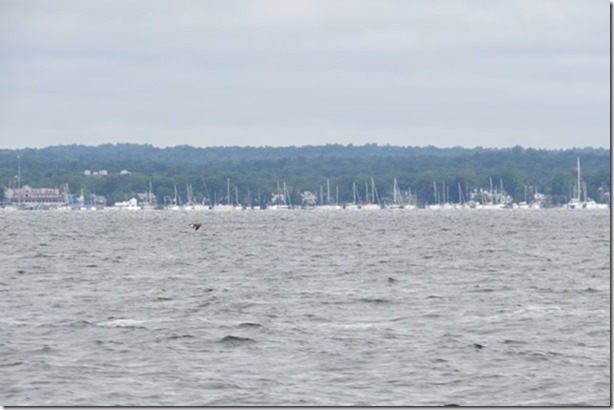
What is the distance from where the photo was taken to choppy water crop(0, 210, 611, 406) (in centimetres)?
3067

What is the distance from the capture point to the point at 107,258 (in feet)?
258

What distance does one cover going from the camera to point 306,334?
128ft

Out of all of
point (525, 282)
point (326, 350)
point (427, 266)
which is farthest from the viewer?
point (427, 266)

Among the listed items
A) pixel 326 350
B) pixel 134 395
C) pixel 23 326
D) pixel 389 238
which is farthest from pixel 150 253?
pixel 134 395

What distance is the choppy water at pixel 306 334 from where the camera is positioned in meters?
30.7

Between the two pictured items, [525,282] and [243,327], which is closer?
[243,327]

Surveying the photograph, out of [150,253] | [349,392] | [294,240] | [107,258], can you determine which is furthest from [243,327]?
[294,240]

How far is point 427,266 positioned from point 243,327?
29390 mm

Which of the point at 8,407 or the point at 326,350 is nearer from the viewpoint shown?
the point at 8,407

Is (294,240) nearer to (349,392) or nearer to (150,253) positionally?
(150,253)

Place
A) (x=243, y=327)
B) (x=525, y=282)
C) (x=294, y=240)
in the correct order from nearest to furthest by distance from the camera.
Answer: (x=243, y=327)
(x=525, y=282)
(x=294, y=240)

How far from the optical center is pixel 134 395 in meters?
30.1

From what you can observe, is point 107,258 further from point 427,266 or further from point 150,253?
point 427,266

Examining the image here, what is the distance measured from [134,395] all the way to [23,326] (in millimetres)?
11582
